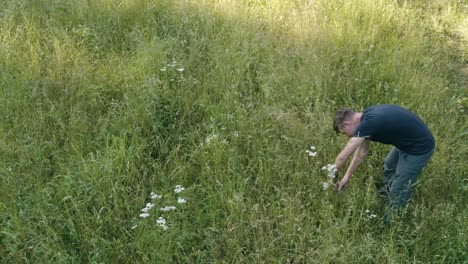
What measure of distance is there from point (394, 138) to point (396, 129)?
9 cm

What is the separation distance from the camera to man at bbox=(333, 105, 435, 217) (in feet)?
12.8

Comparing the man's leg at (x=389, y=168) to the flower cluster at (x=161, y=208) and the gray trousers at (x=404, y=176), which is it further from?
the flower cluster at (x=161, y=208)

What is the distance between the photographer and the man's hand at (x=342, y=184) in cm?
419

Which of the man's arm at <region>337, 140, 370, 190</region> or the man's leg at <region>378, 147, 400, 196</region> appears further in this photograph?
the man's leg at <region>378, 147, 400, 196</region>

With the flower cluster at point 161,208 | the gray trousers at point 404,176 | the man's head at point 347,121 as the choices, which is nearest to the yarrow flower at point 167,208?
the flower cluster at point 161,208

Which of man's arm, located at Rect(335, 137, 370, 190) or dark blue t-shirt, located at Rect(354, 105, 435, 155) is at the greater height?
dark blue t-shirt, located at Rect(354, 105, 435, 155)

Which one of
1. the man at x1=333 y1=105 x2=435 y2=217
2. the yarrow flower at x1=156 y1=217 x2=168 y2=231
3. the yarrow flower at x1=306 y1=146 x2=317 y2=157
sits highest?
the man at x1=333 y1=105 x2=435 y2=217

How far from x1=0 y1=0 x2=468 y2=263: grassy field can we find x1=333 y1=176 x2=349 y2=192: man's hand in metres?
0.06

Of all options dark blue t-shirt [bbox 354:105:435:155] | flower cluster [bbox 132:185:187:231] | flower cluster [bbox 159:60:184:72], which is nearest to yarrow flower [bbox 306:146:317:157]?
dark blue t-shirt [bbox 354:105:435:155]

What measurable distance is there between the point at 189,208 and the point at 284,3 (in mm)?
3643

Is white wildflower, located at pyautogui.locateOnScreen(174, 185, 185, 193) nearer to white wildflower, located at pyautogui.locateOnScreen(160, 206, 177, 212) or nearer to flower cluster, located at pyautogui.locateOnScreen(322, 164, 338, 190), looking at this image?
white wildflower, located at pyautogui.locateOnScreen(160, 206, 177, 212)

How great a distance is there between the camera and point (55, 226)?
4.04 metres

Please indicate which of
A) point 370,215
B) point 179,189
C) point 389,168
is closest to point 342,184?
point 370,215

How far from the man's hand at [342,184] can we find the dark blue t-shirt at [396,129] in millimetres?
446
